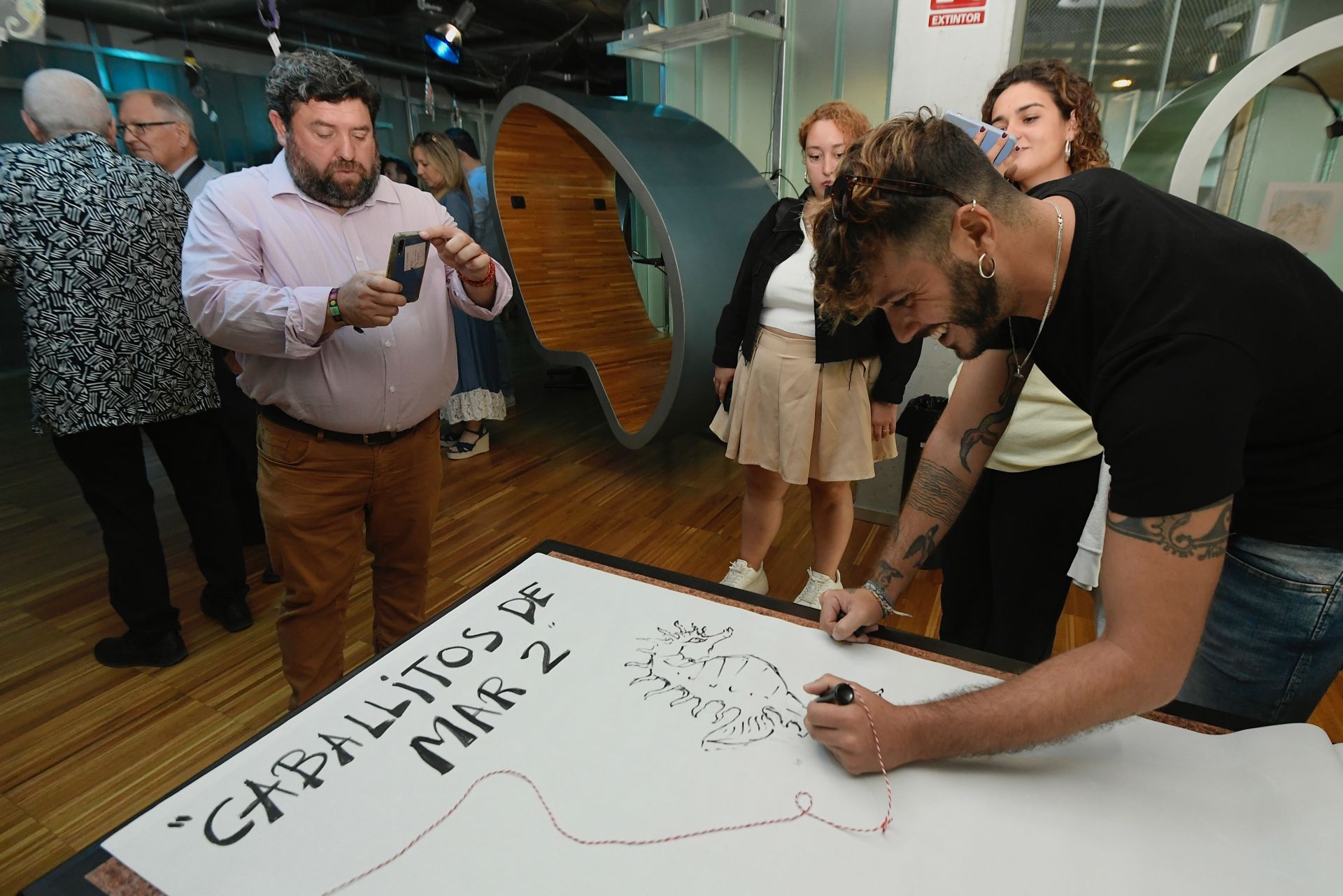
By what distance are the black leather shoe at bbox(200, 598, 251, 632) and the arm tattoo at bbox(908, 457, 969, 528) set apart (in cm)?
219

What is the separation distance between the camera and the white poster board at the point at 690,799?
→ 2.40ft

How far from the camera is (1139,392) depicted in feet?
2.42

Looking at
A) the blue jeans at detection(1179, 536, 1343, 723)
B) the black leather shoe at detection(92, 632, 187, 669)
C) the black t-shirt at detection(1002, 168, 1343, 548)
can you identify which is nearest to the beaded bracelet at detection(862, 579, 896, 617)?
the black t-shirt at detection(1002, 168, 1343, 548)

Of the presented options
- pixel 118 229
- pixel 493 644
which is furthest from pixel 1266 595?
pixel 118 229

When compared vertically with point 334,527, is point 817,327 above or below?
above

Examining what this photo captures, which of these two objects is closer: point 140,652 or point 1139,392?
point 1139,392

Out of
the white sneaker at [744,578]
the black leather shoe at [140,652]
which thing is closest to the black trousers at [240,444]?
the black leather shoe at [140,652]

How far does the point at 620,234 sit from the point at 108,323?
281cm

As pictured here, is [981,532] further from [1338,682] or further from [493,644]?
[1338,682]

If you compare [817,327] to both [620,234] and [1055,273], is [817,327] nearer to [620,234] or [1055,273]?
[1055,273]

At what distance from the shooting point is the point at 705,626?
113cm

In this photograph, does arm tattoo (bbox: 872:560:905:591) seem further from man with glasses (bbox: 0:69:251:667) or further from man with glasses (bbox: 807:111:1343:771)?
man with glasses (bbox: 0:69:251:667)

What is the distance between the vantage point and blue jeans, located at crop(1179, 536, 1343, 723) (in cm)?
99

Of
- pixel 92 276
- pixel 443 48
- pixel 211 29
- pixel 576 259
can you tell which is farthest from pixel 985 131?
pixel 211 29
